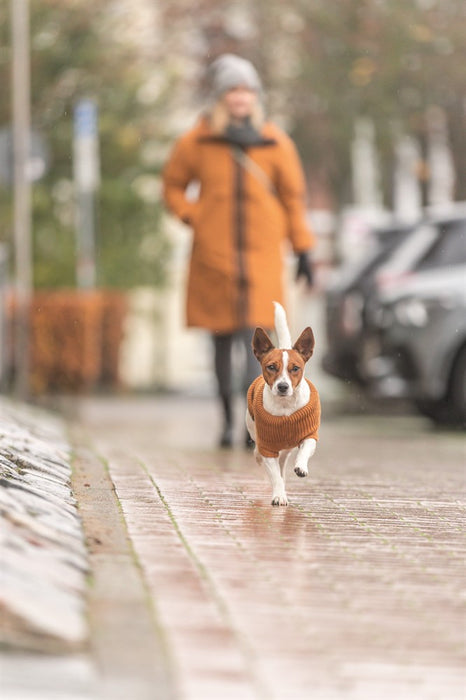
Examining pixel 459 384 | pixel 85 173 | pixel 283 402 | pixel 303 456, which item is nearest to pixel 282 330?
pixel 283 402

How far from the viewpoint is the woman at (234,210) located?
415 inches

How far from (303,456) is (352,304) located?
26.6 ft

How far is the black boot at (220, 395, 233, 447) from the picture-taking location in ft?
35.3

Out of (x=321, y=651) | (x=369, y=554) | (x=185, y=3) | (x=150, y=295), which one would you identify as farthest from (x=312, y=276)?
(x=185, y=3)

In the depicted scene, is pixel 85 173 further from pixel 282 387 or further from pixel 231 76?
pixel 282 387

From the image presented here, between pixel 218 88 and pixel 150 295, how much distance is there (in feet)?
54.0

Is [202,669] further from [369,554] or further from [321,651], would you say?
[369,554]

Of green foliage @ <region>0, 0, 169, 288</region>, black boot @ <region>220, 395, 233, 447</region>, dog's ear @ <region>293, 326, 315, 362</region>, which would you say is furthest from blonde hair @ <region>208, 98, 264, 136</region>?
green foliage @ <region>0, 0, 169, 288</region>

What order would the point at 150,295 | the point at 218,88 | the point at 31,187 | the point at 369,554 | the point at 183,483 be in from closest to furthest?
1. the point at 369,554
2. the point at 183,483
3. the point at 218,88
4. the point at 31,187
5. the point at 150,295

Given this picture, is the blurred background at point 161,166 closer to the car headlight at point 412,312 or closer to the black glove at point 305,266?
the car headlight at point 412,312

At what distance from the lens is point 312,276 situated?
10.8 meters

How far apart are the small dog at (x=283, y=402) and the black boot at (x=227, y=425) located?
3394mm

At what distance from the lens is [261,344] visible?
714 centimetres

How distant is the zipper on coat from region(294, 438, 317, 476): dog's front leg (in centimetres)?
344
